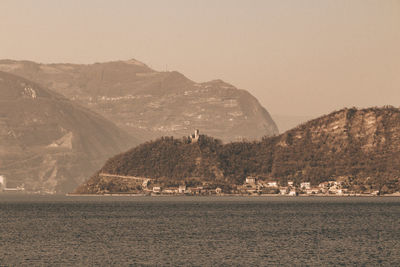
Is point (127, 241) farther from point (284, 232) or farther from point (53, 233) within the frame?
point (284, 232)

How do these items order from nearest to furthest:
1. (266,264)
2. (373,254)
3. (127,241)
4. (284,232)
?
(266,264)
(373,254)
(127,241)
(284,232)

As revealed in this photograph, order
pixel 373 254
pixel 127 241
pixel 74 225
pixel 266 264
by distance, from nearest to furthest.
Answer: pixel 266 264 → pixel 373 254 → pixel 127 241 → pixel 74 225

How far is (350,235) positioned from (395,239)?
40.7 ft

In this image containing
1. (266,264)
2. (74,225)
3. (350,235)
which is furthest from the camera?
(74,225)

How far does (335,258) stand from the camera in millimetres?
122250

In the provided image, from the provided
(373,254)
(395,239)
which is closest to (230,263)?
(373,254)

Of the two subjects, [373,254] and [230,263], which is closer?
[230,263]

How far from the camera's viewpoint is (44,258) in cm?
12231

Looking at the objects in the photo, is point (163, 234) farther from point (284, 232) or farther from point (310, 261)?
point (310, 261)

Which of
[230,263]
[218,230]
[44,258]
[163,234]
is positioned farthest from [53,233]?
[230,263]

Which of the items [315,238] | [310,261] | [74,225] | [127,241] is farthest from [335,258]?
[74,225]

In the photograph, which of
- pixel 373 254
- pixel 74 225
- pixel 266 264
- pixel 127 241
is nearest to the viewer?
pixel 266 264

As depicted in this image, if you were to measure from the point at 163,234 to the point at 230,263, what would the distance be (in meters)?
53.9

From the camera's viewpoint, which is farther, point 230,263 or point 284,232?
point 284,232
